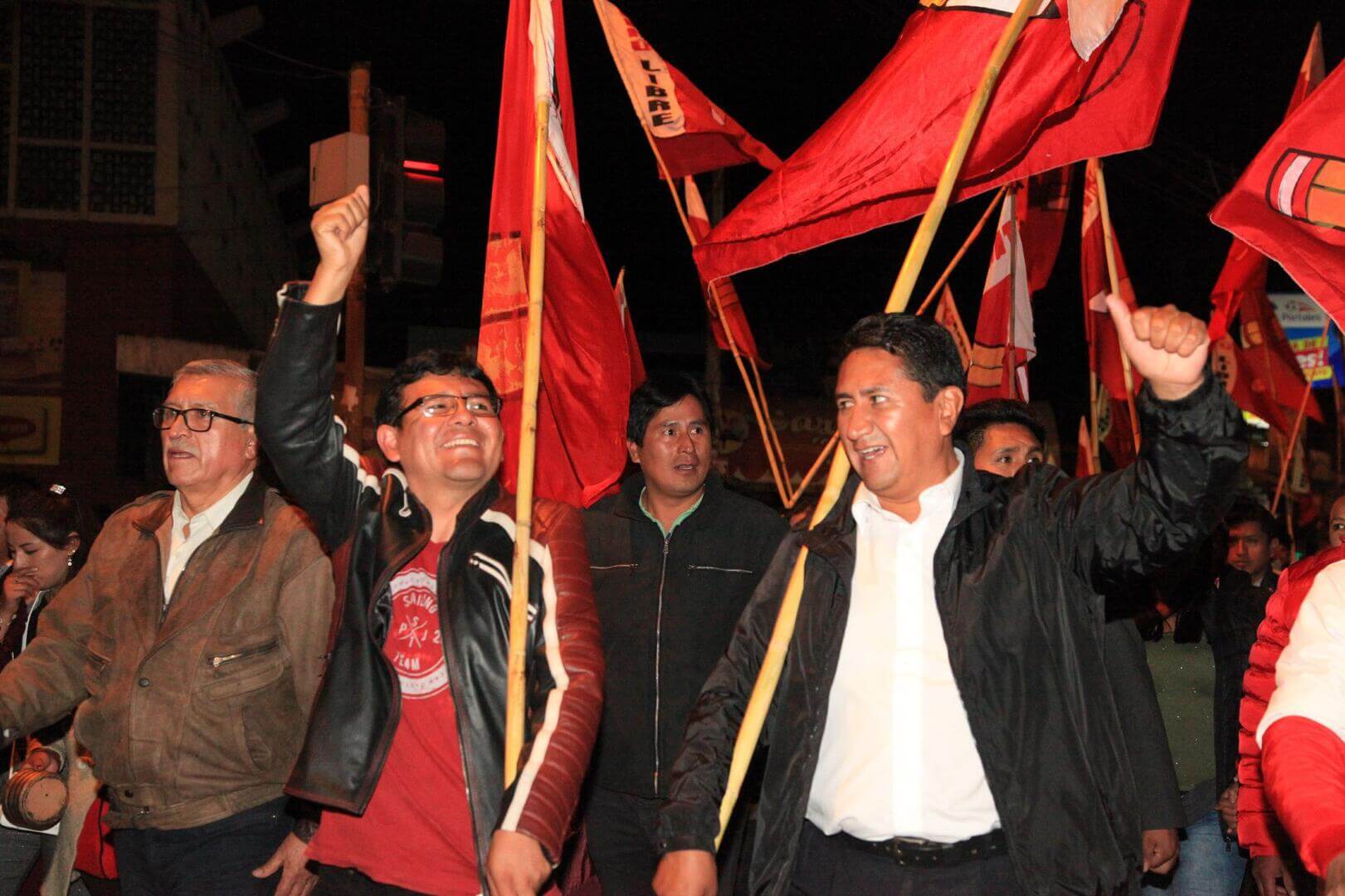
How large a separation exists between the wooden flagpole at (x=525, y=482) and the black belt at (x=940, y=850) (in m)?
0.87

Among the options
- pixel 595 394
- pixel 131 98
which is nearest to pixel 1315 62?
pixel 595 394

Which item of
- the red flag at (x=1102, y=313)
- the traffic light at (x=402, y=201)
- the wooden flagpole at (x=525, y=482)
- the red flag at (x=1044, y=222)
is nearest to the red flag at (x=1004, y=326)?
the red flag at (x=1102, y=313)

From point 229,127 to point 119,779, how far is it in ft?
72.4

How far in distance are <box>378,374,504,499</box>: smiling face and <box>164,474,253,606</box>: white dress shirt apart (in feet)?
2.84

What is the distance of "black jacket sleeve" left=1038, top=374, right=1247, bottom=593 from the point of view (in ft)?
8.89

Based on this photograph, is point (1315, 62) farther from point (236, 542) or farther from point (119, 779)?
point (119, 779)

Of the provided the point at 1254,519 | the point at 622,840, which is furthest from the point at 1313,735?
the point at 1254,519

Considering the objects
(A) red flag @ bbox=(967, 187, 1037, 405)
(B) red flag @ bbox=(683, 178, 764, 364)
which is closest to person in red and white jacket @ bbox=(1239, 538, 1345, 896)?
(A) red flag @ bbox=(967, 187, 1037, 405)

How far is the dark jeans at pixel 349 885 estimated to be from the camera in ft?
10.6

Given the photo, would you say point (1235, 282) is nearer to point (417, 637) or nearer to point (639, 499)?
point (639, 499)

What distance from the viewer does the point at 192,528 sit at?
422 centimetres

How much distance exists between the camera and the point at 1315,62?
7535mm

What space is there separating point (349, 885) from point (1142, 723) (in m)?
2.18

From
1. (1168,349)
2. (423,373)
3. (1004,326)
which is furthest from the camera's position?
(1004,326)
